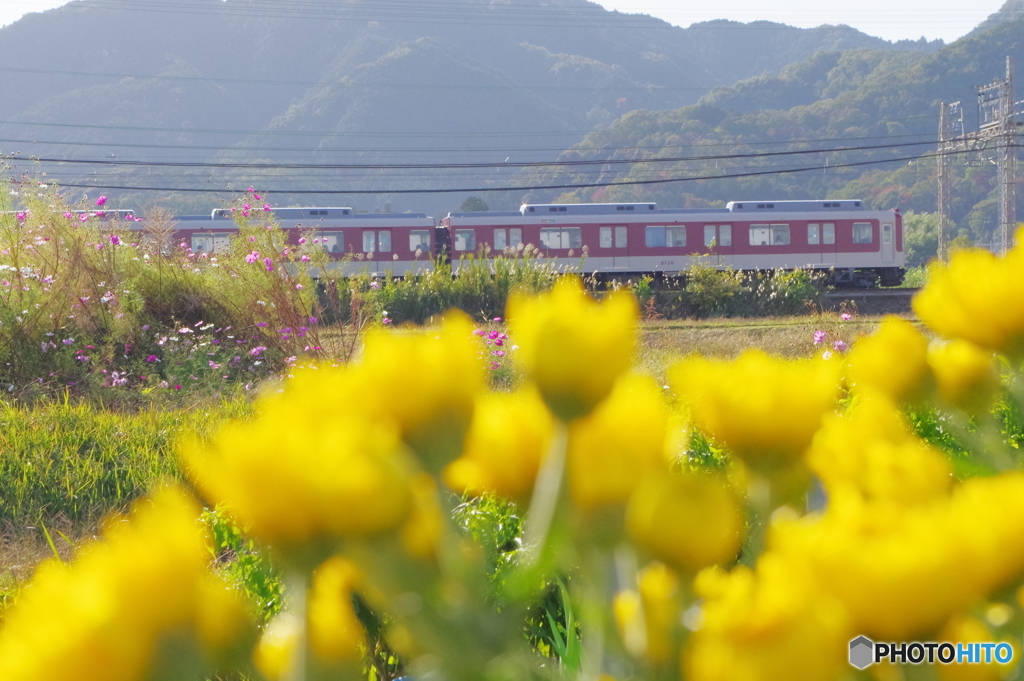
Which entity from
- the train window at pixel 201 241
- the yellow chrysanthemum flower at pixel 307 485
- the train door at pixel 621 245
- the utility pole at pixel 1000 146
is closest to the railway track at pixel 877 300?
the train door at pixel 621 245

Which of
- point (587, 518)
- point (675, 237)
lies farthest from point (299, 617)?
point (675, 237)

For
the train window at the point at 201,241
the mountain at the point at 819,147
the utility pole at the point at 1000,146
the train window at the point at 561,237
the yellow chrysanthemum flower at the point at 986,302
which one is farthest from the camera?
the mountain at the point at 819,147

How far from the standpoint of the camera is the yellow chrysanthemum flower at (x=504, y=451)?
424 mm

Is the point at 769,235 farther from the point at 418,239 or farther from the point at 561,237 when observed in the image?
the point at 418,239

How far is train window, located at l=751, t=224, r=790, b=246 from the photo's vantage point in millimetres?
22344

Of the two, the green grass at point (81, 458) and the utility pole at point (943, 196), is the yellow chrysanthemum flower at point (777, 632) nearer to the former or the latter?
the green grass at point (81, 458)

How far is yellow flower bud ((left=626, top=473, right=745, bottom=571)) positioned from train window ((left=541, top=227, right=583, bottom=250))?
2156cm

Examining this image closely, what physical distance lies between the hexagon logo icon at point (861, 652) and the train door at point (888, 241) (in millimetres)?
24689

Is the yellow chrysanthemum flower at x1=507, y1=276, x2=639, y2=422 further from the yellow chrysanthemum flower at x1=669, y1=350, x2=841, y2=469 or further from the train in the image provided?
the train

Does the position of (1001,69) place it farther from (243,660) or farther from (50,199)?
(243,660)

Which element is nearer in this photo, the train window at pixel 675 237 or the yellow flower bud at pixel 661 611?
the yellow flower bud at pixel 661 611

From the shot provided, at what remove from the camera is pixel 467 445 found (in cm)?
41

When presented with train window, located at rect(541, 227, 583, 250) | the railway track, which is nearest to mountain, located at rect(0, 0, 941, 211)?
train window, located at rect(541, 227, 583, 250)

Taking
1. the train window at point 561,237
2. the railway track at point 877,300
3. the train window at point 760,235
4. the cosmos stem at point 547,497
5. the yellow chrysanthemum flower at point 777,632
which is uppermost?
the cosmos stem at point 547,497
